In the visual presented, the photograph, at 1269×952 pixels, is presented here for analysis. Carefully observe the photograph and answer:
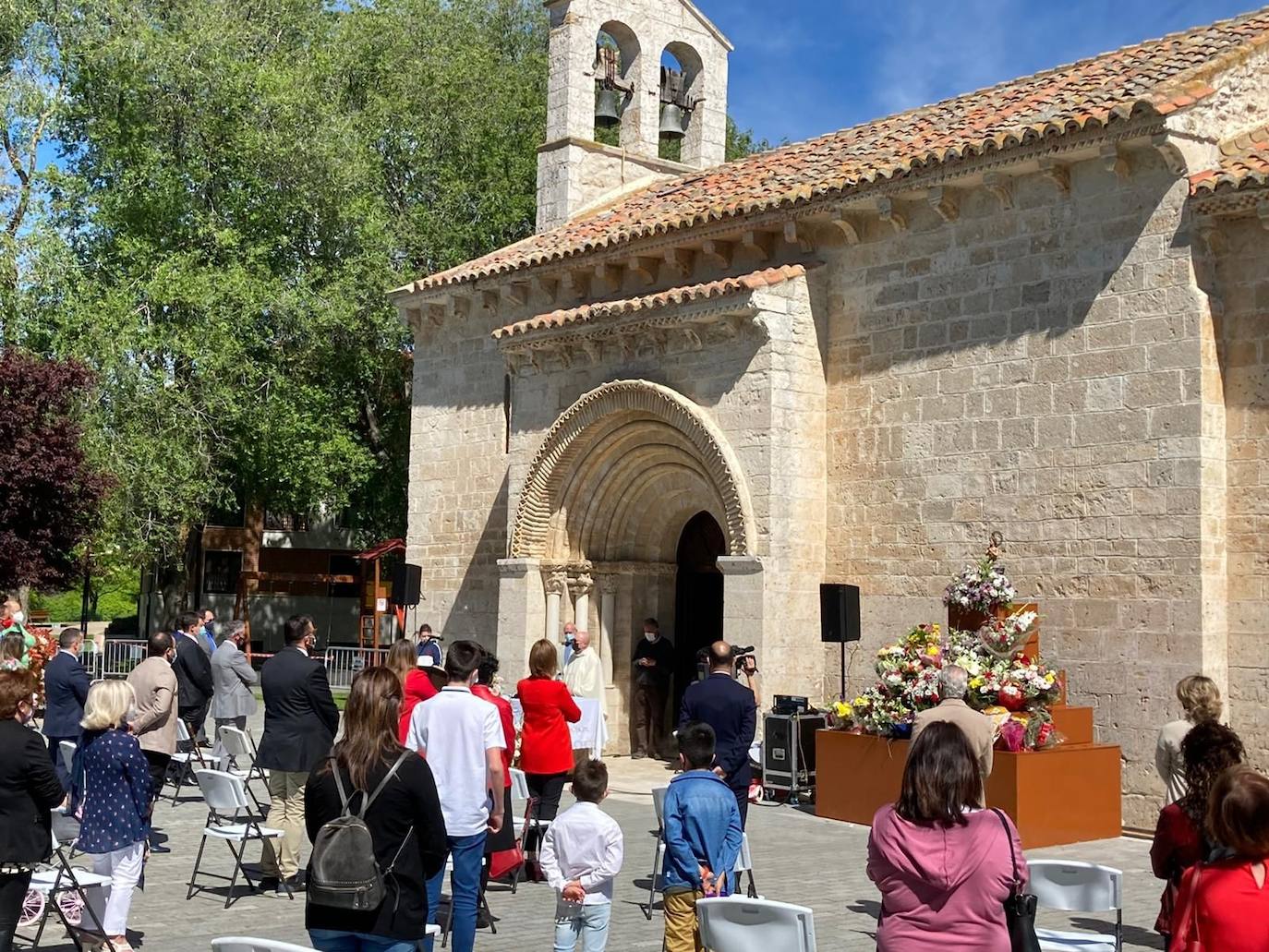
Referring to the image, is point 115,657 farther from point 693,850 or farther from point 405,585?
point 693,850

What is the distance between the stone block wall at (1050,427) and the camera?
37.8 ft

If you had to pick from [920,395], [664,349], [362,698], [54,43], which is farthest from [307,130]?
[362,698]

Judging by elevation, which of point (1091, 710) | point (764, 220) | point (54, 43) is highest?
point (54, 43)

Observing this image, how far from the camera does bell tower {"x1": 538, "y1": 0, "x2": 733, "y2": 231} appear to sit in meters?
19.3

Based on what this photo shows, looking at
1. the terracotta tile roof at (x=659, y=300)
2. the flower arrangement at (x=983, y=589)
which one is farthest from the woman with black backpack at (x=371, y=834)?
the terracotta tile roof at (x=659, y=300)

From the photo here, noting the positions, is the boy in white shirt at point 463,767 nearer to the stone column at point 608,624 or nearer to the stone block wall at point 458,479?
the stone column at point 608,624

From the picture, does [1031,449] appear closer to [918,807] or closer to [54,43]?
[918,807]

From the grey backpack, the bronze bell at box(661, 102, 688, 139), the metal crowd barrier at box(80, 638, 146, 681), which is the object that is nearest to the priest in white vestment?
the grey backpack

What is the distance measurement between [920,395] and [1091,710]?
3340 millimetres

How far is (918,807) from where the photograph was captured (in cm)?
404

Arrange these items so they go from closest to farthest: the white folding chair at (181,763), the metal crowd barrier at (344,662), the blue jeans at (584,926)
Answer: the blue jeans at (584,926), the white folding chair at (181,763), the metal crowd barrier at (344,662)

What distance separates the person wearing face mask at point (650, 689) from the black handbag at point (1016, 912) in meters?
11.6

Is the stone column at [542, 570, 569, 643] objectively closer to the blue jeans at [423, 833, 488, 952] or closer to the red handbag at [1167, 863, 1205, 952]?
the blue jeans at [423, 833, 488, 952]

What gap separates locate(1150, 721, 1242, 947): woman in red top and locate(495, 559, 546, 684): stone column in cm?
1068
